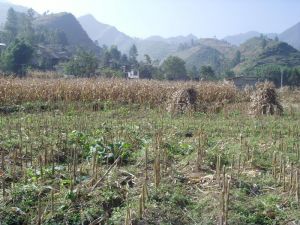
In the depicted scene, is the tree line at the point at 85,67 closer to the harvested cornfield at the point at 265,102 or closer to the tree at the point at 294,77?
the tree at the point at 294,77

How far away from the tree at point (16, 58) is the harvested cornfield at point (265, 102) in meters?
26.6

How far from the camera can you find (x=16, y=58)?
38.1m

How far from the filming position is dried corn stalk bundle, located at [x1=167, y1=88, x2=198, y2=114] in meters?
13.4

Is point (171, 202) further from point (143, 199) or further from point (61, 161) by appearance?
point (61, 161)

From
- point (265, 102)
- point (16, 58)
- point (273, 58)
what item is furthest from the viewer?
point (273, 58)

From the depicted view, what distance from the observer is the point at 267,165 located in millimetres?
5930

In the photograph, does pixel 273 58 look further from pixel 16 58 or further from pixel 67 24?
pixel 67 24

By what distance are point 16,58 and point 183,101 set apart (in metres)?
27.9

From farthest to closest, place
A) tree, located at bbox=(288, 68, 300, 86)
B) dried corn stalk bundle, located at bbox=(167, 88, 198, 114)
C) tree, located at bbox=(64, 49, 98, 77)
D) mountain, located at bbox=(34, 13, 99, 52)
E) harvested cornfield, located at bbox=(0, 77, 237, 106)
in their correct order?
mountain, located at bbox=(34, 13, 99, 52) → tree, located at bbox=(288, 68, 300, 86) → tree, located at bbox=(64, 49, 98, 77) → harvested cornfield, located at bbox=(0, 77, 237, 106) → dried corn stalk bundle, located at bbox=(167, 88, 198, 114)

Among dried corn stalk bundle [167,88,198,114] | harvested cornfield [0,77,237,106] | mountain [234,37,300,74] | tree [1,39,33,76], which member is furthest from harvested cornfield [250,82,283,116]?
mountain [234,37,300,74]

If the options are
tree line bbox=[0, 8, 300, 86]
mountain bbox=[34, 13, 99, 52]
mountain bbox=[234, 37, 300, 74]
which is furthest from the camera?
mountain bbox=[34, 13, 99, 52]

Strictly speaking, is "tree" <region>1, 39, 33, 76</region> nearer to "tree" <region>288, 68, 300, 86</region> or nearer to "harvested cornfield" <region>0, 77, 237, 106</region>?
"harvested cornfield" <region>0, 77, 237, 106</region>

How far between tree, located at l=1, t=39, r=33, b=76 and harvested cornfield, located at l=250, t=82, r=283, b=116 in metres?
26.6

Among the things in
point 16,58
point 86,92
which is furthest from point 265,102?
point 16,58
